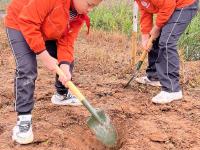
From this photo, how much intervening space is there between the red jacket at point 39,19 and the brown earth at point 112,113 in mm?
782

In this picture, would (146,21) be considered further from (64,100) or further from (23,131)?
(23,131)

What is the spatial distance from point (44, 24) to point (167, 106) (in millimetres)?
1513

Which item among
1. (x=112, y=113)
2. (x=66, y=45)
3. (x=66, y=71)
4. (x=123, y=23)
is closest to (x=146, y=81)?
(x=112, y=113)

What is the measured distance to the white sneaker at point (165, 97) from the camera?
435 cm

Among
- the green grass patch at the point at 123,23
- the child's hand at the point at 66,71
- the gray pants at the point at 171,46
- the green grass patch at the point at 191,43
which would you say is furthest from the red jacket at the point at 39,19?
the green grass patch at the point at 123,23

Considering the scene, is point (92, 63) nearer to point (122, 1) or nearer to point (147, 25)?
point (147, 25)

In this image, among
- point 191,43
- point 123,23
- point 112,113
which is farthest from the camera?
point 123,23

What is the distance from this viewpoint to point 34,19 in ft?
10.7

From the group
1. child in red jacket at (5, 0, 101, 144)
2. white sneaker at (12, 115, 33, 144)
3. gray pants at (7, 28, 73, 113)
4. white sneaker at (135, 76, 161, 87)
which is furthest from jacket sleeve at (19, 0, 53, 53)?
white sneaker at (135, 76, 161, 87)

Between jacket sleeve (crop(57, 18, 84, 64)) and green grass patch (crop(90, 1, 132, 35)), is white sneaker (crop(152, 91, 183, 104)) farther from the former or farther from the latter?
green grass patch (crop(90, 1, 132, 35))

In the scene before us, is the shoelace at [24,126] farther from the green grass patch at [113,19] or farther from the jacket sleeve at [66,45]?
the green grass patch at [113,19]

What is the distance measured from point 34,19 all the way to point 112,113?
1.30 metres

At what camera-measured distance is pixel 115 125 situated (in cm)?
403

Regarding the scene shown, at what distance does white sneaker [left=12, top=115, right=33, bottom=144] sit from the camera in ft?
11.7
